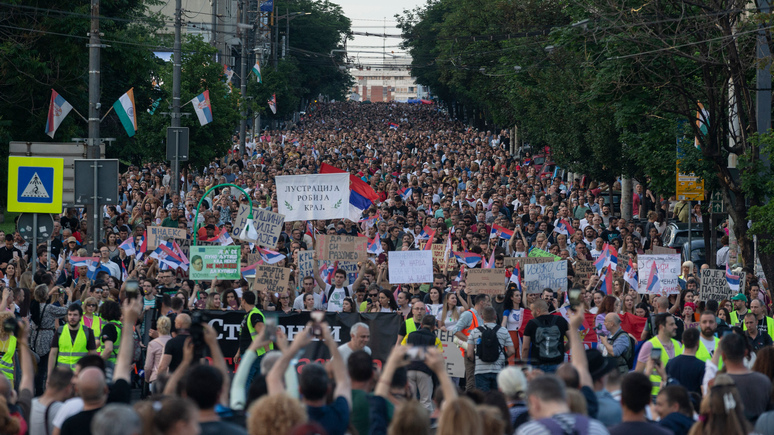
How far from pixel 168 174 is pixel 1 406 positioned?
28445 millimetres

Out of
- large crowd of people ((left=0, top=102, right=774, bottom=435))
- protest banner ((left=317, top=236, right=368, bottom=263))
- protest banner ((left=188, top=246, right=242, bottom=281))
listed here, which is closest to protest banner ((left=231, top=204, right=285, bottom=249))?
large crowd of people ((left=0, top=102, right=774, bottom=435))

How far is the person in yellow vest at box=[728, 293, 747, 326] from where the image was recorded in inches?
497

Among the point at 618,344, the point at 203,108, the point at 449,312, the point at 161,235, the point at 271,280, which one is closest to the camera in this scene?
the point at 618,344

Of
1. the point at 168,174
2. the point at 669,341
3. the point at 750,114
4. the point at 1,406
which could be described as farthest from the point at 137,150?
the point at 1,406

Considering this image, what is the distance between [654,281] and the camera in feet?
47.8

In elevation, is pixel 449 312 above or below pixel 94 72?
below

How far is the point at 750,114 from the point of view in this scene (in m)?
18.1

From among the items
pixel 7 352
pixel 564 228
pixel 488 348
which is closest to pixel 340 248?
pixel 488 348

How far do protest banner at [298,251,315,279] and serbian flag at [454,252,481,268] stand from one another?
296 cm

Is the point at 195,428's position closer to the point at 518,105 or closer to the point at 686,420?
the point at 686,420

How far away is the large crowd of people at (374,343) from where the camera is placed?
5.82 metres

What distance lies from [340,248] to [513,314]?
3.37 m

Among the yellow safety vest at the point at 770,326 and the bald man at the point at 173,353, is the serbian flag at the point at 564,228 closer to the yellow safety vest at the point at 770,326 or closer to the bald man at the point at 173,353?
the yellow safety vest at the point at 770,326

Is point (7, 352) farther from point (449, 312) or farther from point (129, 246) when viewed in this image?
point (129, 246)
